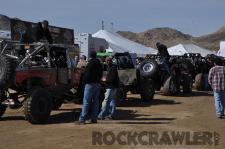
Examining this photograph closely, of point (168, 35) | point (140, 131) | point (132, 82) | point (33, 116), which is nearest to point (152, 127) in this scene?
point (140, 131)

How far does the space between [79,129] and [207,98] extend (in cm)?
1005

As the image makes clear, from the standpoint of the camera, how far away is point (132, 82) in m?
18.4

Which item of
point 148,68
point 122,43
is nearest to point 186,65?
point 148,68

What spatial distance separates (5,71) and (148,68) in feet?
31.9

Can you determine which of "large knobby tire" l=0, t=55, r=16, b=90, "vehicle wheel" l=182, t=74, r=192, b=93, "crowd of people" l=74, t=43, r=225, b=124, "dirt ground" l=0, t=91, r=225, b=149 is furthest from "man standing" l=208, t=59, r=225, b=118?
"vehicle wheel" l=182, t=74, r=192, b=93

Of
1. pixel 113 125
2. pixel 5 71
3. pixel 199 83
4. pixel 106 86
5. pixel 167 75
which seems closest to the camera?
pixel 5 71

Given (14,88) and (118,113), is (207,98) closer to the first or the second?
(118,113)

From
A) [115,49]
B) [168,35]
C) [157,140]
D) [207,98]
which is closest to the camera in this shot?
[157,140]

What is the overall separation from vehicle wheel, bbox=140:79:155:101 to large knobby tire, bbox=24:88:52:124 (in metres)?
6.30

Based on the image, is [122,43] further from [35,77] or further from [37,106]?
[37,106]

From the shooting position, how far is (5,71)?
12.4 meters

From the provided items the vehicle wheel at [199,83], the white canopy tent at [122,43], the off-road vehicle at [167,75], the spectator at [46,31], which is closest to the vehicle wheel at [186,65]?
the off-road vehicle at [167,75]

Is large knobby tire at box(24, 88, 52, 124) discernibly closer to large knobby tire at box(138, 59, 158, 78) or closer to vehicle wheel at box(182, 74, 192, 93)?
large knobby tire at box(138, 59, 158, 78)

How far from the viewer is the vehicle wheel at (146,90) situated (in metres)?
18.9
